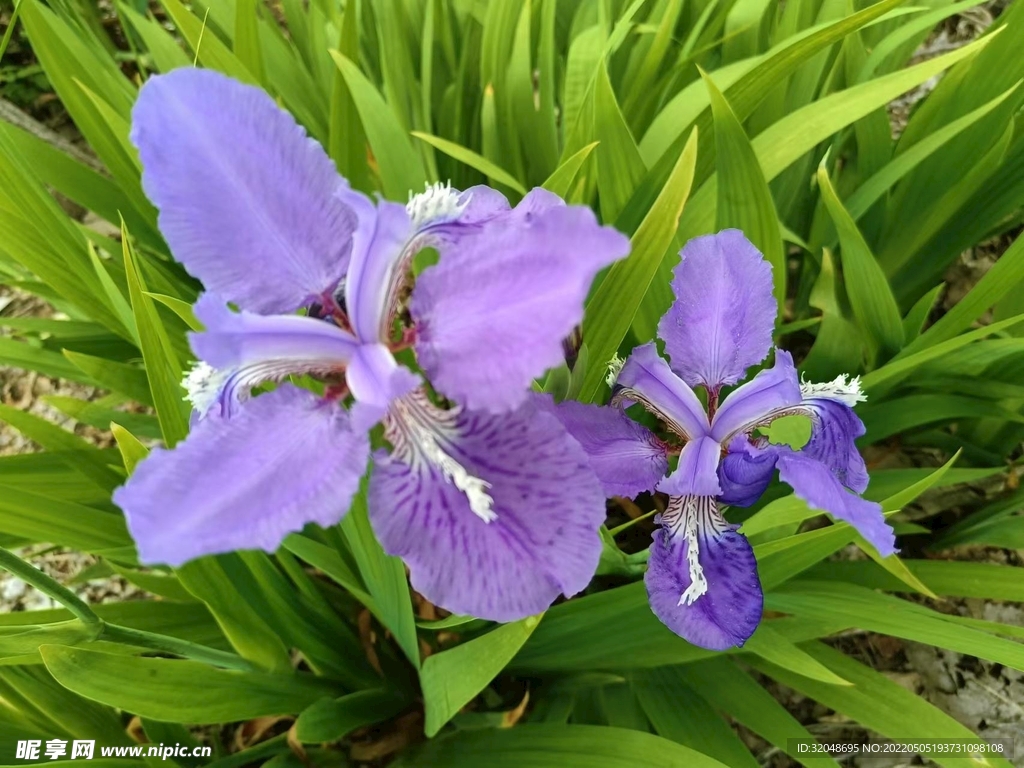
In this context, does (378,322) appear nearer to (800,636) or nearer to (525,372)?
(525,372)

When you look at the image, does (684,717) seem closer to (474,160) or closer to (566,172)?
(566,172)

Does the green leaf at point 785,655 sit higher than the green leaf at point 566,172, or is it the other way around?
the green leaf at point 566,172

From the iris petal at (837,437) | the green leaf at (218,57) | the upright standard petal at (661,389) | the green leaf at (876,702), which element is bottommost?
the green leaf at (876,702)

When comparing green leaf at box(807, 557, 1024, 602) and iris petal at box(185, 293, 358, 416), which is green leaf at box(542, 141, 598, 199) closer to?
iris petal at box(185, 293, 358, 416)

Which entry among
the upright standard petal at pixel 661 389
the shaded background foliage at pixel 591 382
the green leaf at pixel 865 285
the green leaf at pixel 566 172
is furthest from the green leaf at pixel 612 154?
the upright standard petal at pixel 661 389

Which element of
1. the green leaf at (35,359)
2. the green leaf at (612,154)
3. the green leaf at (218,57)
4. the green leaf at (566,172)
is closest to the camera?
the green leaf at (566,172)

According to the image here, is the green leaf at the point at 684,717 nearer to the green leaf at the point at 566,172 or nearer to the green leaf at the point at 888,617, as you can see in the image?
the green leaf at the point at 888,617

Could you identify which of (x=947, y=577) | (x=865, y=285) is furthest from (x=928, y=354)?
(x=947, y=577)
